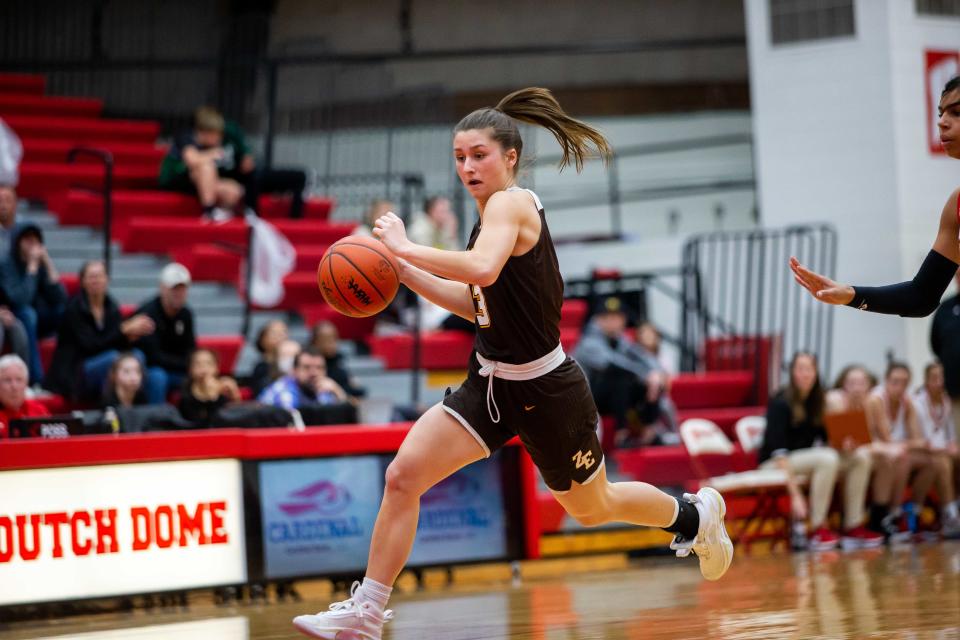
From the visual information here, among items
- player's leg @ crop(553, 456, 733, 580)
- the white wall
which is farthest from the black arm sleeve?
the white wall

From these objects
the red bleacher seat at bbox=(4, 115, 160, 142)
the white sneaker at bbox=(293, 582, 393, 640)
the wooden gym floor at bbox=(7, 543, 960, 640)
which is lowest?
the wooden gym floor at bbox=(7, 543, 960, 640)

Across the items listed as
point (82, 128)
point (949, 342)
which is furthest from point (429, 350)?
point (82, 128)

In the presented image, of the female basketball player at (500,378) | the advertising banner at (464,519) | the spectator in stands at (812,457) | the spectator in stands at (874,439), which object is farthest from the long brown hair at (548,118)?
the spectator in stands at (874,439)

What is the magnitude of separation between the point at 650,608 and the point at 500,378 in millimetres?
2272

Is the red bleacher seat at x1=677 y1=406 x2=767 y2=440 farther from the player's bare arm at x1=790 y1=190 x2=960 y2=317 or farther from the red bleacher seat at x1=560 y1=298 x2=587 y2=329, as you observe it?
the player's bare arm at x1=790 y1=190 x2=960 y2=317

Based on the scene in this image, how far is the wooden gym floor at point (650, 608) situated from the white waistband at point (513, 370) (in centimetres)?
117

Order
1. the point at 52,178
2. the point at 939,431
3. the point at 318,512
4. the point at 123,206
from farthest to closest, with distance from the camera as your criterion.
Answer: the point at 52,178, the point at 123,206, the point at 939,431, the point at 318,512

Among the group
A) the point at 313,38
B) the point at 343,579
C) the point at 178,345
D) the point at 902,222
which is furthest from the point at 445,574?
the point at 313,38

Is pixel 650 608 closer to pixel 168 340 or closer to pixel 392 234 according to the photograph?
pixel 392 234

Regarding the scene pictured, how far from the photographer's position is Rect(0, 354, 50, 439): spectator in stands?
7.74m

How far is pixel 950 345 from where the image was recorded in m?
9.71

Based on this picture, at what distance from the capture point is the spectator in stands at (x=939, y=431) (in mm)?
11195

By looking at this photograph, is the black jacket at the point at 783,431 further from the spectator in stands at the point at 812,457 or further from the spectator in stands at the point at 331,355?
the spectator in stands at the point at 331,355

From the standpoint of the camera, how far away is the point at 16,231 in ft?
31.6
